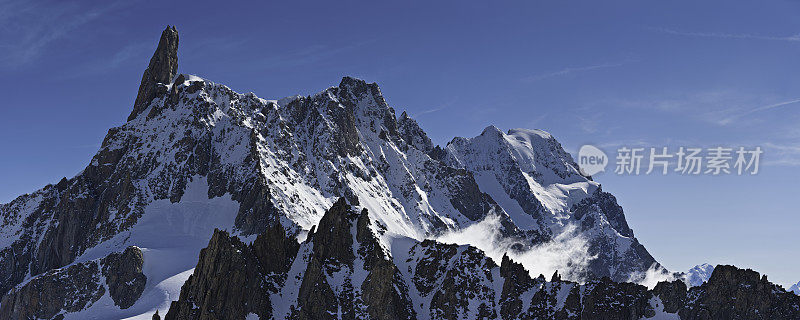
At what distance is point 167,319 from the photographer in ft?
637

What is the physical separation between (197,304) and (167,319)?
7.57 meters

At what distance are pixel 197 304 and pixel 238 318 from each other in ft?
33.7

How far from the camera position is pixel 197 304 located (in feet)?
647

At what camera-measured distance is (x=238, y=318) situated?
654 ft

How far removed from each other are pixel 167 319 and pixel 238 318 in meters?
16.5
